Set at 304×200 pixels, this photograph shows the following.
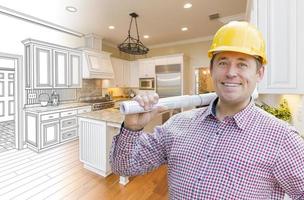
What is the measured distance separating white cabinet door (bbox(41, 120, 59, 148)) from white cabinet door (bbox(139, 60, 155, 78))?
304 cm

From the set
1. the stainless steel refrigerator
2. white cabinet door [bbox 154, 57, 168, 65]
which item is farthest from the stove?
white cabinet door [bbox 154, 57, 168, 65]

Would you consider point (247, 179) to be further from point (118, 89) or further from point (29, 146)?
point (118, 89)

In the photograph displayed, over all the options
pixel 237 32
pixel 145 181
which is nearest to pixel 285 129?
pixel 237 32

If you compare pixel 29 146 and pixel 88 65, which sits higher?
pixel 88 65

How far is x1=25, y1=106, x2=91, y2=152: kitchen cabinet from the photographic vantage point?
3707 millimetres

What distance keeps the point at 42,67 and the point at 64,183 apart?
8.57ft

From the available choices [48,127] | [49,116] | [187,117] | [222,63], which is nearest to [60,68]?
[49,116]

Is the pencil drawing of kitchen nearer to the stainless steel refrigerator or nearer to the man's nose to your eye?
the stainless steel refrigerator

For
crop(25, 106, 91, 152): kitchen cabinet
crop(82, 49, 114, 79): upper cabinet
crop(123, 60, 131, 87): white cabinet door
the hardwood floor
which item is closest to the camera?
the hardwood floor

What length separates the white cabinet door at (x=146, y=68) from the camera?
5864mm

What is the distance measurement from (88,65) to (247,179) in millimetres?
4806

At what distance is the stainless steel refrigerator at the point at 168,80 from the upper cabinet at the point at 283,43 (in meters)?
3.71

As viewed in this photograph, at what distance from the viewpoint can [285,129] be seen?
65 centimetres

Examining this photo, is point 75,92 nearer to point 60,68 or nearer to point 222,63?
point 60,68
